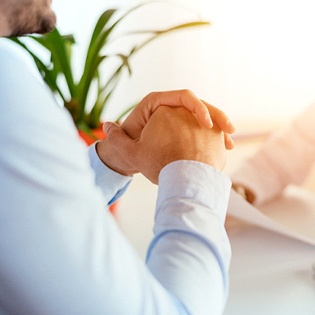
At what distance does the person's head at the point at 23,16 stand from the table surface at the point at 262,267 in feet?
1.23

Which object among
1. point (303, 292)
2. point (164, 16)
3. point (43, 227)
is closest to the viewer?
point (43, 227)

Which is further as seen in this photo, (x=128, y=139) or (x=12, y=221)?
(x=128, y=139)

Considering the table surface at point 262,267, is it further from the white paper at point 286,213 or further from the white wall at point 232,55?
the white wall at point 232,55

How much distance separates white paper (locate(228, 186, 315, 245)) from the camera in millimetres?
924

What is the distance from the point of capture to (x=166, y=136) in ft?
2.00

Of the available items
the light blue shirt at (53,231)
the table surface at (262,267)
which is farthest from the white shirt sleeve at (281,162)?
the light blue shirt at (53,231)

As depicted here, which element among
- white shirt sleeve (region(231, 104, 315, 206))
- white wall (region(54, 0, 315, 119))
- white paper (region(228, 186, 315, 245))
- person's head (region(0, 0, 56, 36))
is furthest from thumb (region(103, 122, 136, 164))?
white wall (region(54, 0, 315, 119))

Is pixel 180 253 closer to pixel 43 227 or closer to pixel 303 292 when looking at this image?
pixel 43 227

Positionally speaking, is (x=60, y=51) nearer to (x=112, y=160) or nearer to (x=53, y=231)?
(x=112, y=160)

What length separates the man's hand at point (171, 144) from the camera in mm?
568

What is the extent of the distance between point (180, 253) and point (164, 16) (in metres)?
1.12

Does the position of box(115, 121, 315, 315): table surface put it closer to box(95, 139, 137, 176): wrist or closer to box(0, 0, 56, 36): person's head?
box(95, 139, 137, 176): wrist

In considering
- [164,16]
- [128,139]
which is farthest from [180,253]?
[164,16]

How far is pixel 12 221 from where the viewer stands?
420 millimetres
